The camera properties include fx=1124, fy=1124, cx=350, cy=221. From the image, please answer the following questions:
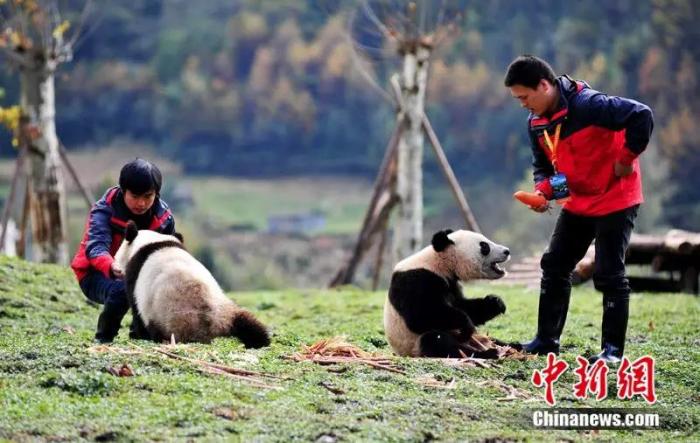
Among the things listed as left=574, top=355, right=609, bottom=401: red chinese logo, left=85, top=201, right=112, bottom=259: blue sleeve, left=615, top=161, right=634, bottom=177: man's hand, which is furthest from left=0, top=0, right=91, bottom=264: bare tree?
left=574, top=355, right=609, bottom=401: red chinese logo

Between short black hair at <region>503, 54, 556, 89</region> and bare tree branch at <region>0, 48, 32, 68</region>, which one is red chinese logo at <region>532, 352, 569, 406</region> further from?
bare tree branch at <region>0, 48, 32, 68</region>

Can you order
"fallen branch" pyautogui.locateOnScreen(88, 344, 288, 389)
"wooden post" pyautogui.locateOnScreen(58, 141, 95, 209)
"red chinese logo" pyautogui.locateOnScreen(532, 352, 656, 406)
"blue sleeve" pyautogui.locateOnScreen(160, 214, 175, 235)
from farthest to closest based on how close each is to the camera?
"wooden post" pyautogui.locateOnScreen(58, 141, 95, 209)
"blue sleeve" pyautogui.locateOnScreen(160, 214, 175, 235)
"red chinese logo" pyautogui.locateOnScreen(532, 352, 656, 406)
"fallen branch" pyautogui.locateOnScreen(88, 344, 288, 389)

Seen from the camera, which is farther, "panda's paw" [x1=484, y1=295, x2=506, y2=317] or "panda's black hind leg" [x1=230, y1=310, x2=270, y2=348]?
"panda's paw" [x1=484, y1=295, x2=506, y2=317]

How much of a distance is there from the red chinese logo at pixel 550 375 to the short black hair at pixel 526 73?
5.10 ft

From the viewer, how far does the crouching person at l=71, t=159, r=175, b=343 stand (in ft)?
22.7

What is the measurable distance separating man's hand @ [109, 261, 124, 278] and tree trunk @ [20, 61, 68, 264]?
29.4ft

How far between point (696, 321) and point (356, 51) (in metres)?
10.2

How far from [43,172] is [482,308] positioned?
32.5 feet

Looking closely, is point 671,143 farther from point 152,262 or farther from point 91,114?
point 152,262

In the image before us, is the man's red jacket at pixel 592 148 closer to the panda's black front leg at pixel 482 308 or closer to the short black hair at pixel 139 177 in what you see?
the panda's black front leg at pixel 482 308

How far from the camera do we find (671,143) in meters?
39.6

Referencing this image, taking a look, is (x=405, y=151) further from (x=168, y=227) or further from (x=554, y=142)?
(x=554, y=142)

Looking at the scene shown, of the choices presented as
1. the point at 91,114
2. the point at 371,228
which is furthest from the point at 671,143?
the point at 371,228

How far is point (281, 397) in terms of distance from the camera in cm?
530
